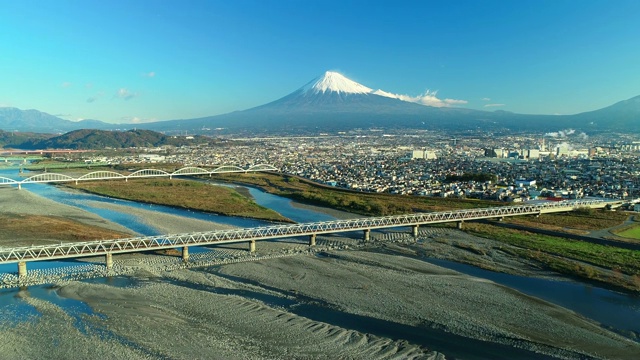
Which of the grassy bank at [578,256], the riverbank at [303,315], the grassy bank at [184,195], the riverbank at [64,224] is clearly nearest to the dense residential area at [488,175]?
the grassy bank at [578,256]

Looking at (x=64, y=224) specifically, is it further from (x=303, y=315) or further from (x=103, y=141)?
(x=103, y=141)

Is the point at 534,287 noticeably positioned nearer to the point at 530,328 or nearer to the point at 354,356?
the point at 530,328

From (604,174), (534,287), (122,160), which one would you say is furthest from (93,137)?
(534,287)

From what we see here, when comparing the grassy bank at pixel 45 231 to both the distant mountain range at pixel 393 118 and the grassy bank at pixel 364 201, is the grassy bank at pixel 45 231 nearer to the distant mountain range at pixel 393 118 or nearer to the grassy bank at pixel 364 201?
the grassy bank at pixel 364 201

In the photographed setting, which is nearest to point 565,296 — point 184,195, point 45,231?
point 45,231

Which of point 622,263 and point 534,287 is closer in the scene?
point 534,287

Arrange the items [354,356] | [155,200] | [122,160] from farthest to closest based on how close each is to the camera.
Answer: [122,160]
[155,200]
[354,356]
